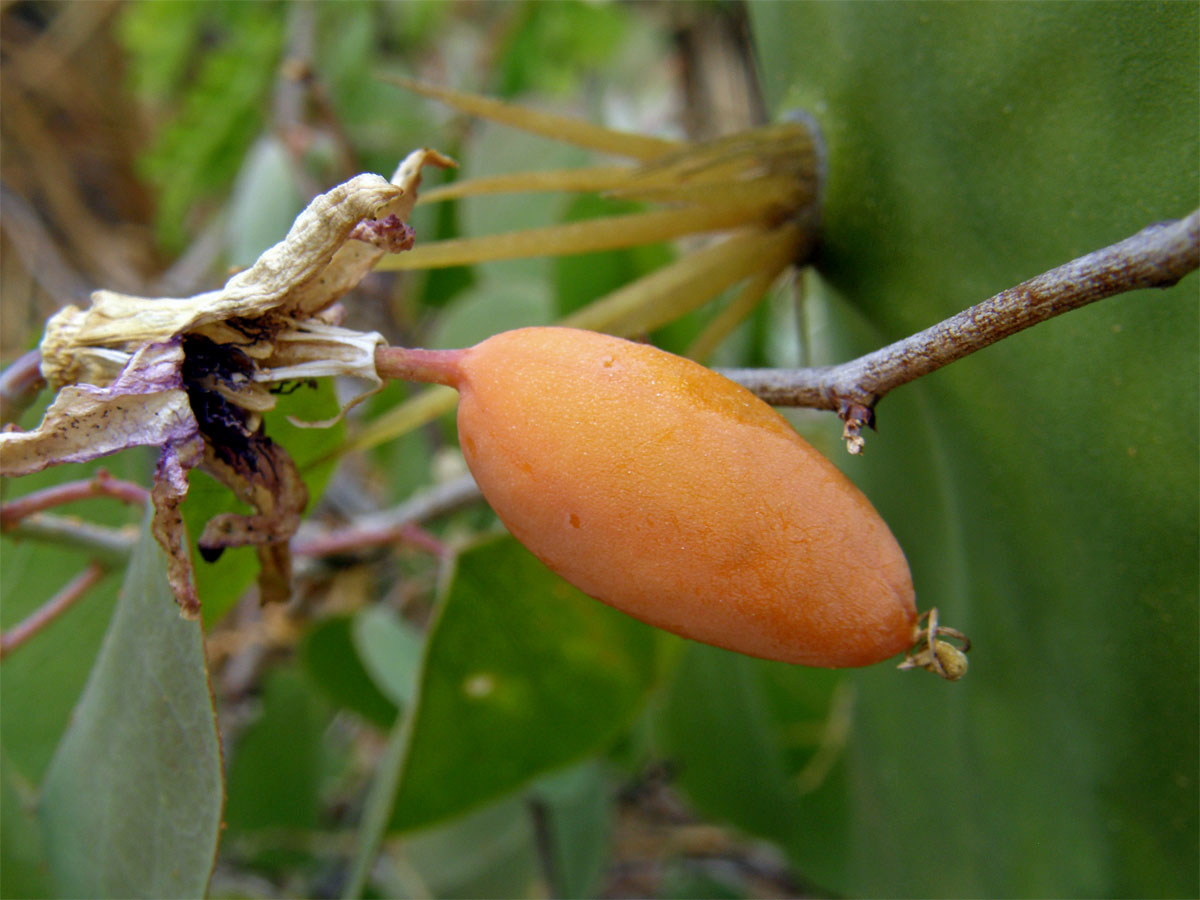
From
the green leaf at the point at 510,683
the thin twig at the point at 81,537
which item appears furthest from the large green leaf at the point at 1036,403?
the thin twig at the point at 81,537

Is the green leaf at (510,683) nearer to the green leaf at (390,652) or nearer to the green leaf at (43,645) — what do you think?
the green leaf at (390,652)

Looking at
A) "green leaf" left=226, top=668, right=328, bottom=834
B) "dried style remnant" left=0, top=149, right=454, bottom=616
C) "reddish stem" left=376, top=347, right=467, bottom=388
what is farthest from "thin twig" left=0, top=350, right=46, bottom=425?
"green leaf" left=226, top=668, right=328, bottom=834

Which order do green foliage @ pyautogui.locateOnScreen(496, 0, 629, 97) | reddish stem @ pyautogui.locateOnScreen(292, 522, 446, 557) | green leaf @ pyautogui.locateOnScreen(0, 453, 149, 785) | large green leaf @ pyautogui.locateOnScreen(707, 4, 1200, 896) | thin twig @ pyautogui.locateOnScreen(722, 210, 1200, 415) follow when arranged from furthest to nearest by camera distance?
green foliage @ pyautogui.locateOnScreen(496, 0, 629, 97)
reddish stem @ pyautogui.locateOnScreen(292, 522, 446, 557)
green leaf @ pyautogui.locateOnScreen(0, 453, 149, 785)
large green leaf @ pyautogui.locateOnScreen(707, 4, 1200, 896)
thin twig @ pyautogui.locateOnScreen(722, 210, 1200, 415)


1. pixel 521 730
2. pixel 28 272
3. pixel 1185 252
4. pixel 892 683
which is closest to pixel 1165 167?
pixel 1185 252

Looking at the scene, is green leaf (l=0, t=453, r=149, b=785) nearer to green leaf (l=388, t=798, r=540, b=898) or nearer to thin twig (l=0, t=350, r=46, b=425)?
thin twig (l=0, t=350, r=46, b=425)

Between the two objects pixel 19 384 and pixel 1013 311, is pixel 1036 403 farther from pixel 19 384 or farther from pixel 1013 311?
pixel 19 384

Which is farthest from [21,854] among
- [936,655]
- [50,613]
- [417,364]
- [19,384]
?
[936,655]

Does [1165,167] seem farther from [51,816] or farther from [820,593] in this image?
[51,816]

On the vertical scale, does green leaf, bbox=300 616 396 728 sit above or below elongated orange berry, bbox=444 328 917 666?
above
